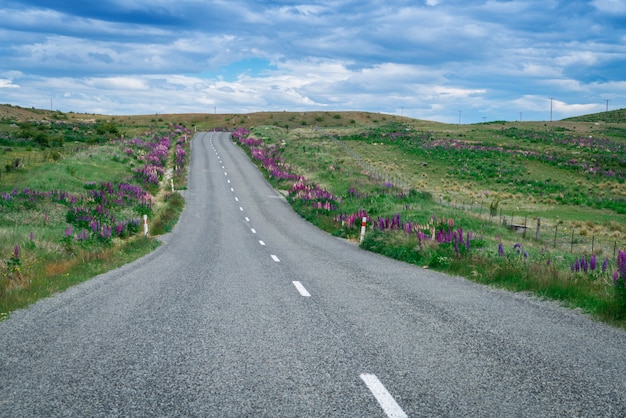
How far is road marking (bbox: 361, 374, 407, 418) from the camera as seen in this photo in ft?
14.1

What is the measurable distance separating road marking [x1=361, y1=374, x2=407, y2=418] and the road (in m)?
0.02

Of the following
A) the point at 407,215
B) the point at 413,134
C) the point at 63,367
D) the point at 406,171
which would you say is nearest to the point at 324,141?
the point at 413,134

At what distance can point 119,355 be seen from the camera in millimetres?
5852

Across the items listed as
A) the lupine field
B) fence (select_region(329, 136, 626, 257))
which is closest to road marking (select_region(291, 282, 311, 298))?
the lupine field

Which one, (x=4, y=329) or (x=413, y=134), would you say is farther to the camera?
(x=413, y=134)

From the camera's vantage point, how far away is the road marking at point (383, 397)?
14.1 feet

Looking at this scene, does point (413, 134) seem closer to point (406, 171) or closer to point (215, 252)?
point (406, 171)

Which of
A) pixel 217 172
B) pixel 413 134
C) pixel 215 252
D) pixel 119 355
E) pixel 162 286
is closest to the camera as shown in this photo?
pixel 119 355

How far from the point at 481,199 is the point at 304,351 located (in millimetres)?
37782

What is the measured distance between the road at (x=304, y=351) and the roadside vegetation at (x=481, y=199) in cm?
182

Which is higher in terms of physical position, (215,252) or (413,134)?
(413,134)

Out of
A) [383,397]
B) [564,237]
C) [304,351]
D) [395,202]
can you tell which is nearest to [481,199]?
[395,202]

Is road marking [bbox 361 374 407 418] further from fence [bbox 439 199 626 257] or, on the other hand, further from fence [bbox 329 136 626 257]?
fence [bbox 439 199 626 257]

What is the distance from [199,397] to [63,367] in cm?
179
